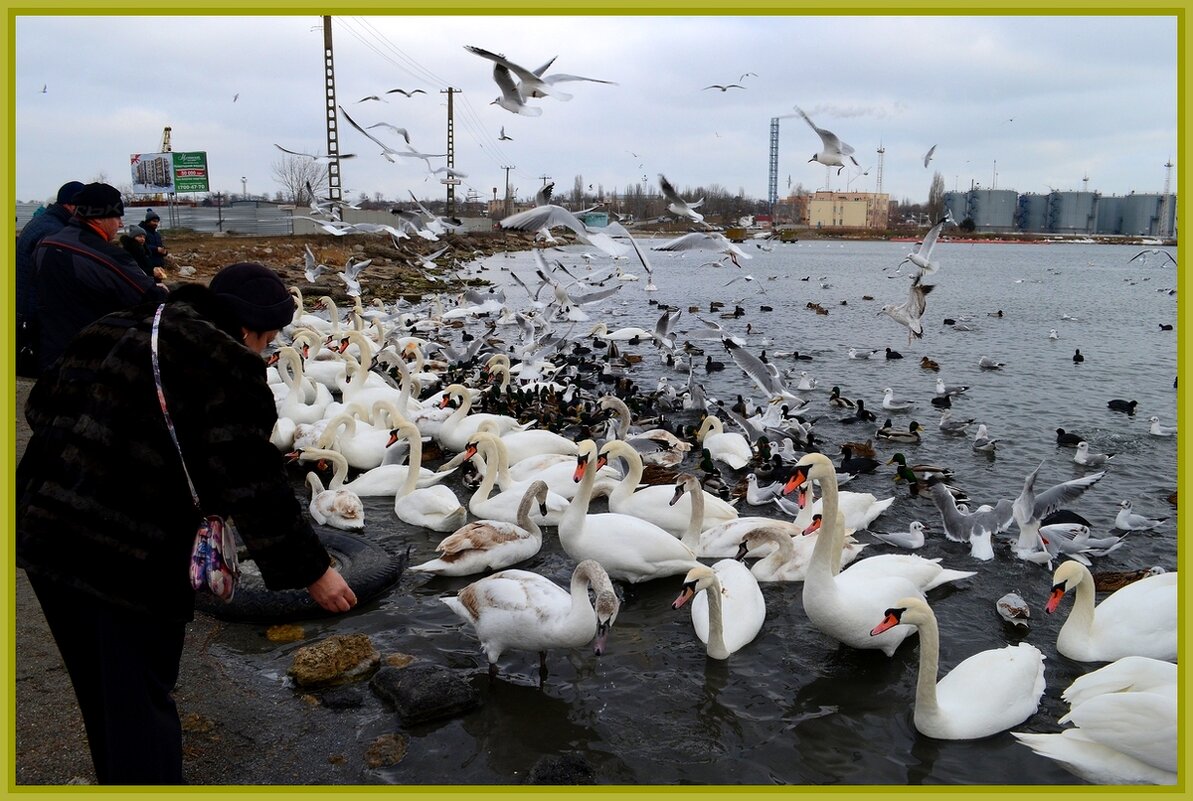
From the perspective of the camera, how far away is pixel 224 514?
3.24 m

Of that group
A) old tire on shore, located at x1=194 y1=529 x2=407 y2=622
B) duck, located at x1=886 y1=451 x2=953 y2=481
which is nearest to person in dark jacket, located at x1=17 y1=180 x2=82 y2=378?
old tire on shore, located at x1=194 y1=529 x2=407 y2=622

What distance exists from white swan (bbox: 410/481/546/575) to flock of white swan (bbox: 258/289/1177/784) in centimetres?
1

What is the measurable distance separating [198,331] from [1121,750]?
4943 millimetres

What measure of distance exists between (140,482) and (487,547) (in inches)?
169

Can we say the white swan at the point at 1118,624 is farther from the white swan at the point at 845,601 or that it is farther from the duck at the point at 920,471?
the duck at the point at 920,471

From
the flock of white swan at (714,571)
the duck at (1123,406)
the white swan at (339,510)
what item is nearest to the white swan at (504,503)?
the flock of white swan at (714,571)

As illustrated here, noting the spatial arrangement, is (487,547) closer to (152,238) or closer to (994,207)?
(152,238)

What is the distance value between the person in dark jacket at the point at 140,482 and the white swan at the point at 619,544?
3691 millimetres

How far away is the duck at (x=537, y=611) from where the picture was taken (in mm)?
5234

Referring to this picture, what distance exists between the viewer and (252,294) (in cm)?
330

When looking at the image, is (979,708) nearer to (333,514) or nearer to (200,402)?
(200,402)

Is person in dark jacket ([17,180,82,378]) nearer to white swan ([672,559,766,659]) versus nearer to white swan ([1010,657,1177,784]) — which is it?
white swan ([672,559,766,659])

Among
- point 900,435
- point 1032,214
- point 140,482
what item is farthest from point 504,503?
point 1032,214

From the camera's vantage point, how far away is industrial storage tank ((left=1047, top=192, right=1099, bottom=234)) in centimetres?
11894
